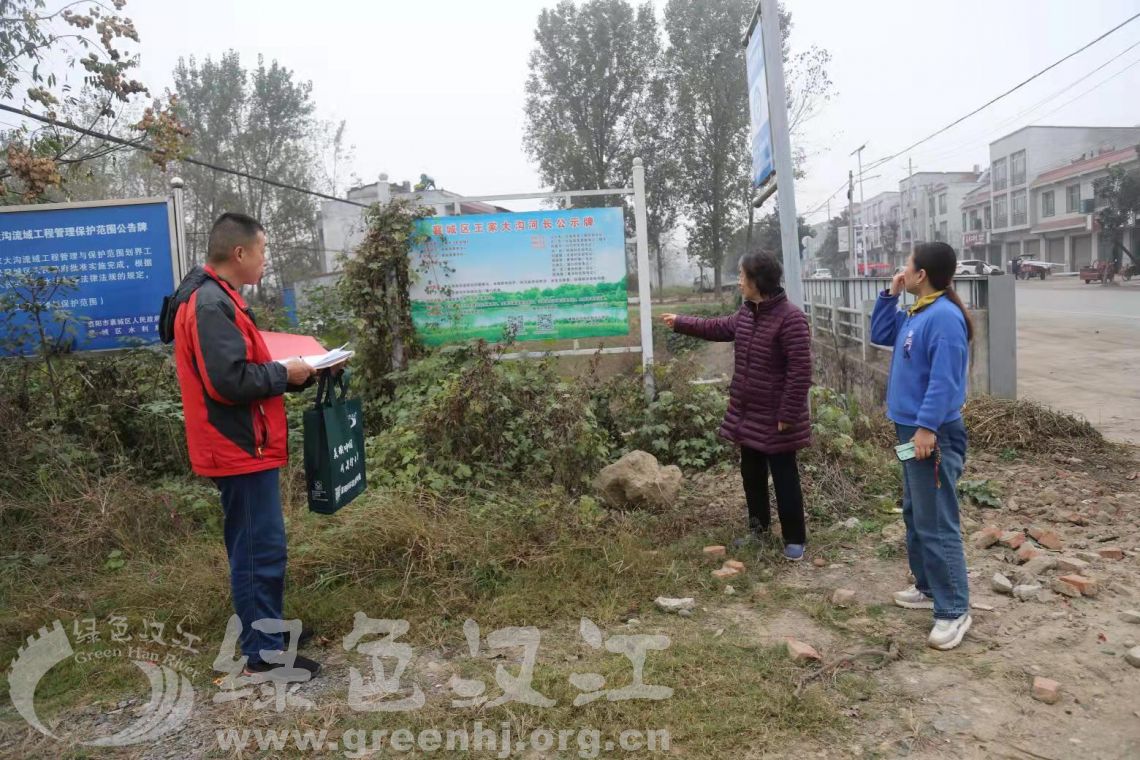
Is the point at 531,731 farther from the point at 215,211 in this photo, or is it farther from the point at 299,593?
the point at 215,211

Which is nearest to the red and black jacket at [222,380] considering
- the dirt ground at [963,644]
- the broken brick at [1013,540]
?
the dirt ground at [963,644]

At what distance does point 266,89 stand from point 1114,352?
27086 millimetres

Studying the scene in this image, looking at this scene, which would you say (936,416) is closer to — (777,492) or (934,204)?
(777,492)

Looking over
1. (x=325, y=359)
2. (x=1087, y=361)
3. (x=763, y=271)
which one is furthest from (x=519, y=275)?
(x=1087, y=361)

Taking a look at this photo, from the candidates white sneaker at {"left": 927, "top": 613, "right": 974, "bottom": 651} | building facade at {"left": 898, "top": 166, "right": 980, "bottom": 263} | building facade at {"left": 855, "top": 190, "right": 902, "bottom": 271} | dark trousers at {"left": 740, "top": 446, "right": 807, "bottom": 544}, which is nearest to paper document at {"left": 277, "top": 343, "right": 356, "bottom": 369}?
dark trousers at {"left": 740, "top": 446, "right": 807, "bottom": 544}

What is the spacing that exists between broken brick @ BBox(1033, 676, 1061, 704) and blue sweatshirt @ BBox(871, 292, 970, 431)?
922mm

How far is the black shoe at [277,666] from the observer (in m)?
2.89

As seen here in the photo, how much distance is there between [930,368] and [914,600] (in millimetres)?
1072

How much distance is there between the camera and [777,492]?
13.1 ft

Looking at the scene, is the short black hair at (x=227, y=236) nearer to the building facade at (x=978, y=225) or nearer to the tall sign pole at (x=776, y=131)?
the tall sign pole at (x=776, y=131)

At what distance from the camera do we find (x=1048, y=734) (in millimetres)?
2389

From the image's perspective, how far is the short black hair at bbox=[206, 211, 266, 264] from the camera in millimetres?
2836

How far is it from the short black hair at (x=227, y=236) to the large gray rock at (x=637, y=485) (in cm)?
257

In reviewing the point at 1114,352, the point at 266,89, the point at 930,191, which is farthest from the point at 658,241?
the point at 930,191
